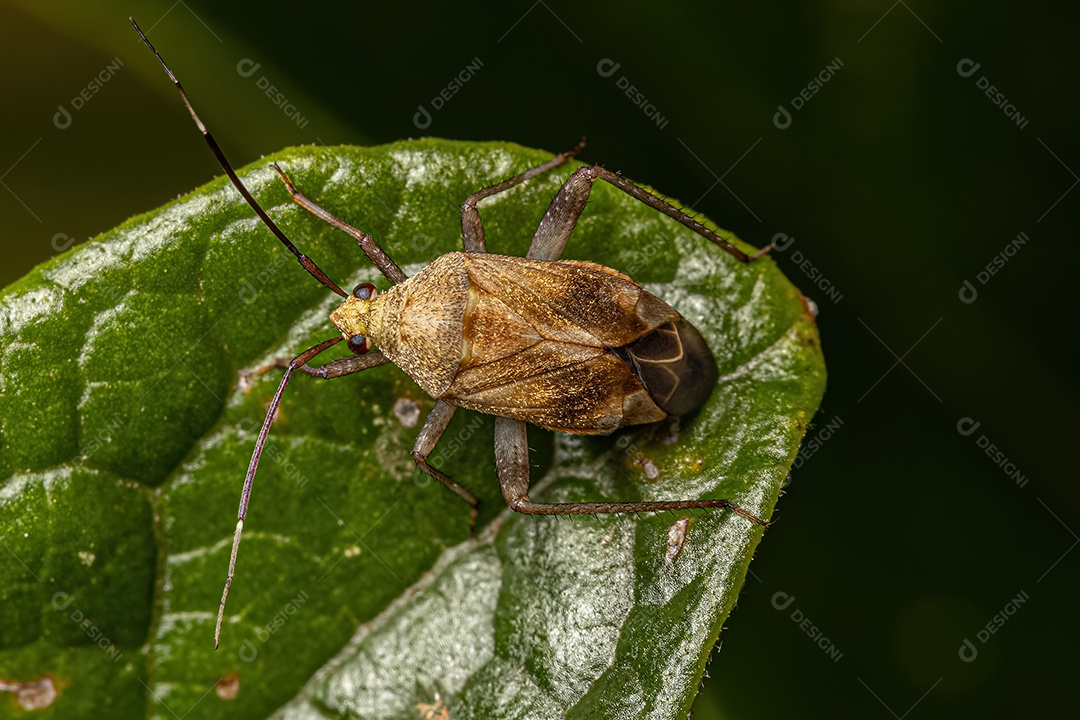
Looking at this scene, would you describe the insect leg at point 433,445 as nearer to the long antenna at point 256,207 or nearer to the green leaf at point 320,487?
the green leaf at point 320,487

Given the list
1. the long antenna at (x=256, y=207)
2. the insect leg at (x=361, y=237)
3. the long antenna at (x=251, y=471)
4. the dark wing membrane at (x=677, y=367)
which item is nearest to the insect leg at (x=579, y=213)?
the dark wing membrane at (x=677, y=367)

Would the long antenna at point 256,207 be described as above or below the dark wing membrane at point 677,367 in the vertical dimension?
below

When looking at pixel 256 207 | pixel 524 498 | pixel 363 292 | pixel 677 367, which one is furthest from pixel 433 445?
pixel 256 207

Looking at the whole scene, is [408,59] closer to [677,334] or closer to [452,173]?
[452,173]

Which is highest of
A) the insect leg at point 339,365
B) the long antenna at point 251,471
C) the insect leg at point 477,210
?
the insect leg at point 477,210

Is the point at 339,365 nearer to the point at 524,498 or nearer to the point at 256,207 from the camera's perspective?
the point at 256,207

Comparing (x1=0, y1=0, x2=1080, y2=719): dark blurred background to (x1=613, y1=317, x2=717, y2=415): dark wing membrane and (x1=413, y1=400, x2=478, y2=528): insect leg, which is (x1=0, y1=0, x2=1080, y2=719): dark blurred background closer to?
(x1=613, y1=317, x2=717, y2=415): dark wing membrane

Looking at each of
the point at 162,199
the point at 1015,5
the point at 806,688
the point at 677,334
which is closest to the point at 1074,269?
the point at 1015,5
